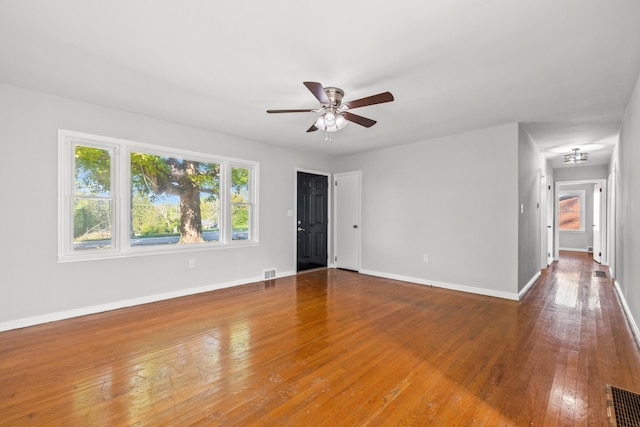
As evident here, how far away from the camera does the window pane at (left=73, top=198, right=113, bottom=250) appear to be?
349 cm

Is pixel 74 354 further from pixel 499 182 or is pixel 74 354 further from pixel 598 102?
pixel 598 102

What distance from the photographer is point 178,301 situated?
405 centimetres

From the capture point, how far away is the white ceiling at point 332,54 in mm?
1890

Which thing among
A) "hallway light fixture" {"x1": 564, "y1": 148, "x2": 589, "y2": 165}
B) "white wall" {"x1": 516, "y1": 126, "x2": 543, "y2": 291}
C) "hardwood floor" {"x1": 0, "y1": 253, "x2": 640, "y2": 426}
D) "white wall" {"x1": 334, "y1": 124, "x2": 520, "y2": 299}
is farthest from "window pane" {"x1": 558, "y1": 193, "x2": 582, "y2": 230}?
"white wall" {"x1": 334, "y1": 124, "x2": 520, "y2": 299}

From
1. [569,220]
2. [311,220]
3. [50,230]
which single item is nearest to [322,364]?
[50,230]

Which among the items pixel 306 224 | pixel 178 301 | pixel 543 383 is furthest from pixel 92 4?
pixel 306 224

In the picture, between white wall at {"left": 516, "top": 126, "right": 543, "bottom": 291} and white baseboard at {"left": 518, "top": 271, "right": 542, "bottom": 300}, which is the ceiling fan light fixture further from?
white baseboard at {"left": 518, "top": 271, "right": 542, "bottom": 300}

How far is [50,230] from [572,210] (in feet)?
42.0

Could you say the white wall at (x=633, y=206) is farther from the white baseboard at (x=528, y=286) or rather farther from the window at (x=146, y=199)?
the window at (x=146, y=199)

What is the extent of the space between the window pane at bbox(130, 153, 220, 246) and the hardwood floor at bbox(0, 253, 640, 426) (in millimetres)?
1020

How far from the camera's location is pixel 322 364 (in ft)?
7.77

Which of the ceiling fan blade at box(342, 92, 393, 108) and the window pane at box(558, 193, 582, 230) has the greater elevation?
the ceiling fan blade at box(342, 92, 393, 108)

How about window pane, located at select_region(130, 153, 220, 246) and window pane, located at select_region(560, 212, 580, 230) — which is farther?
window pane, located at select_region(560, 212, 580, 230)

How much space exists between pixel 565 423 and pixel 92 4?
389cm
